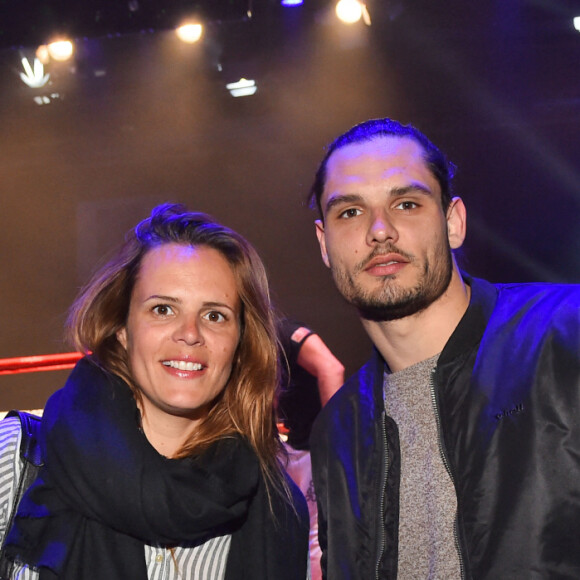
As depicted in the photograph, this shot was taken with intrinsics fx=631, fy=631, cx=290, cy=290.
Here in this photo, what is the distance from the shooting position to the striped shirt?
4.98 ft

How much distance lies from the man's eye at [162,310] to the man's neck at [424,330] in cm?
61

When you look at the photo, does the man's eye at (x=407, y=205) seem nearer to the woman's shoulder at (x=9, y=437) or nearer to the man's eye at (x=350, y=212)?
the man's eye at (x=350, y=212)

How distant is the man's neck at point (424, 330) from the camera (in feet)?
5.88

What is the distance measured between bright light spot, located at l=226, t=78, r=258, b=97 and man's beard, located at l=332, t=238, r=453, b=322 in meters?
4.75

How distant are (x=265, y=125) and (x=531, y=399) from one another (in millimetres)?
5074

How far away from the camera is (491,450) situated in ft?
4.89

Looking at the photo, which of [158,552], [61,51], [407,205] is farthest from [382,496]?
[61,51]

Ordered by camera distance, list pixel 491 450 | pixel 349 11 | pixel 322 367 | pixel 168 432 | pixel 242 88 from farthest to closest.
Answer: pixel 242 88, pixel 349 11, pixel 322 367, pixel 168 432, pixel 491 450

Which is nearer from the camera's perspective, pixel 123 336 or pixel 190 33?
pixel 123 336

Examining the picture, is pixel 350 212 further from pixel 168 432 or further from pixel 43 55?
pixel 43 55

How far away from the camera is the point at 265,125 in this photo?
6.14 m

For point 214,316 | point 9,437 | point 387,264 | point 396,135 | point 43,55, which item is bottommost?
point 9,437

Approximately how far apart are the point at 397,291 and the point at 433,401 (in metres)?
0.32

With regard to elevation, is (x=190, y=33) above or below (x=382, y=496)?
above
